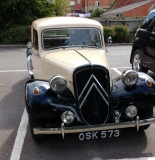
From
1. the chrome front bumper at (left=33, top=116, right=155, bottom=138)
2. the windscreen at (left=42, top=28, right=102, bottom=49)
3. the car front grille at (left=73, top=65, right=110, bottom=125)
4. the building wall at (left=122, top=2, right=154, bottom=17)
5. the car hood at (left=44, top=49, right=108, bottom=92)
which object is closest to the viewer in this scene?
the chrome front bumper at (left=33, top=116, right=155, bottom=138)

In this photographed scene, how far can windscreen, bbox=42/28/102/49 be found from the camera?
16.5ft

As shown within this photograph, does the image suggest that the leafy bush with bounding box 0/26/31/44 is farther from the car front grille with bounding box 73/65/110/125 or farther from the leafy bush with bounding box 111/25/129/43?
the car front grille with bounding box 73/65/110/125

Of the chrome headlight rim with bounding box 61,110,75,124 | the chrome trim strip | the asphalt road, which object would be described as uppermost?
the chrome headlight rim with bounding box 61,110,75,124

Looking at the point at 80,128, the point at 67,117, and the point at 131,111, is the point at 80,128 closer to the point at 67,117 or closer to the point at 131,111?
the point at 67,117

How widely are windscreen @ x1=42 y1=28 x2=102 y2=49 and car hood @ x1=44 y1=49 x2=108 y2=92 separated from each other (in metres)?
0.21

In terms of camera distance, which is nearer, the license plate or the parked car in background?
the license plate

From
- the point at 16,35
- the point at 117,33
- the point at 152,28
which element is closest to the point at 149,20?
the point at 152,28

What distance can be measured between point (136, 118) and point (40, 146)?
59.1 inches

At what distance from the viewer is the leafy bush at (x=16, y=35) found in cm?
1538

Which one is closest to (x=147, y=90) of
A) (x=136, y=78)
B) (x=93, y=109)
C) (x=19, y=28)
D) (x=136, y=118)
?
(x=136, y=78)

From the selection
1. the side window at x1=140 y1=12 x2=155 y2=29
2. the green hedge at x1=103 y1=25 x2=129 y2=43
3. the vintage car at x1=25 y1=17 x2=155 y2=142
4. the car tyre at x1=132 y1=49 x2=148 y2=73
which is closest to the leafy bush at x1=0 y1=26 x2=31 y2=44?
the green hedge at x1=103 y1=25 x2=129 y2=43

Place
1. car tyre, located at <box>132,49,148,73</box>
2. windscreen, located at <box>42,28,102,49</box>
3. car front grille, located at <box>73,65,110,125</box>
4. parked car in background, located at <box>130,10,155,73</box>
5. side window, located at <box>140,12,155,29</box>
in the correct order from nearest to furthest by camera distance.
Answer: car front grille, located at <box>73,65,110,125</box> < windscreen, located at <box>42,28,102,49</box> < parked car in background, located at <box>130,10,155,73</box> < side window, located at <box>140,12,155,29</box> < car tyre, located at <box>132,49,148,73</box>

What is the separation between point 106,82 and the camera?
371 centimetres

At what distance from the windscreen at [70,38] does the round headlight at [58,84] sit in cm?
151
